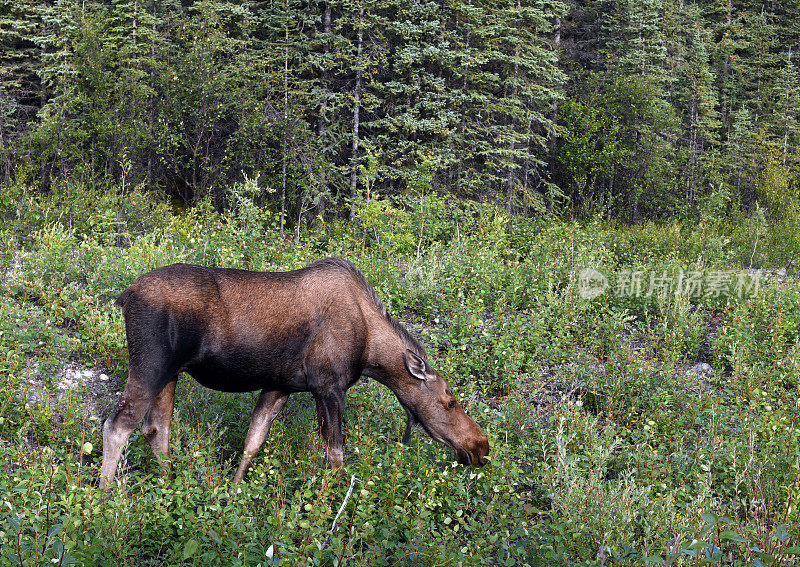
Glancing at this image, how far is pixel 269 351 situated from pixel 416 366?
106cm

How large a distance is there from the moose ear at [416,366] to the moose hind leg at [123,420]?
5.74ft

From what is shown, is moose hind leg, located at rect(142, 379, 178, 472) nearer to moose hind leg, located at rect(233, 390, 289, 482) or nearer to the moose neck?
moose hind leg, located at rect(233, 390, 289, 482)

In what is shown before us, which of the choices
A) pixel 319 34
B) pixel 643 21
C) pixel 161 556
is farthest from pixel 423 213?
pixel 643 21

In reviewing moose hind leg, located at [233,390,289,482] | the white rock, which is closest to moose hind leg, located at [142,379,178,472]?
moose hind leg, located at [233,390,289,482]

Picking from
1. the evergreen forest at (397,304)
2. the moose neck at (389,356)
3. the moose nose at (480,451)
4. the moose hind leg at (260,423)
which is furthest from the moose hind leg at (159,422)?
the moose nose at (480,451)

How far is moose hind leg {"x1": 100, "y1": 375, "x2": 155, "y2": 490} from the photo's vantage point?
164 inches

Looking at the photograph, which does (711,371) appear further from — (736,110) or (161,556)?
(736,110)

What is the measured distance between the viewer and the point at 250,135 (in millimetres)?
17125

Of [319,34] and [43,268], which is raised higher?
[319,34]

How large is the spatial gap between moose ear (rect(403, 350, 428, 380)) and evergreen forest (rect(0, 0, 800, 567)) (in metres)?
0.51

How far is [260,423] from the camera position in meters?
4.84

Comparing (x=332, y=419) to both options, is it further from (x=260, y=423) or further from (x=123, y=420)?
(x=123, y=420)

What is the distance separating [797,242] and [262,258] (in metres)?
13.8

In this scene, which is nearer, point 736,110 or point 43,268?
point 43,268
